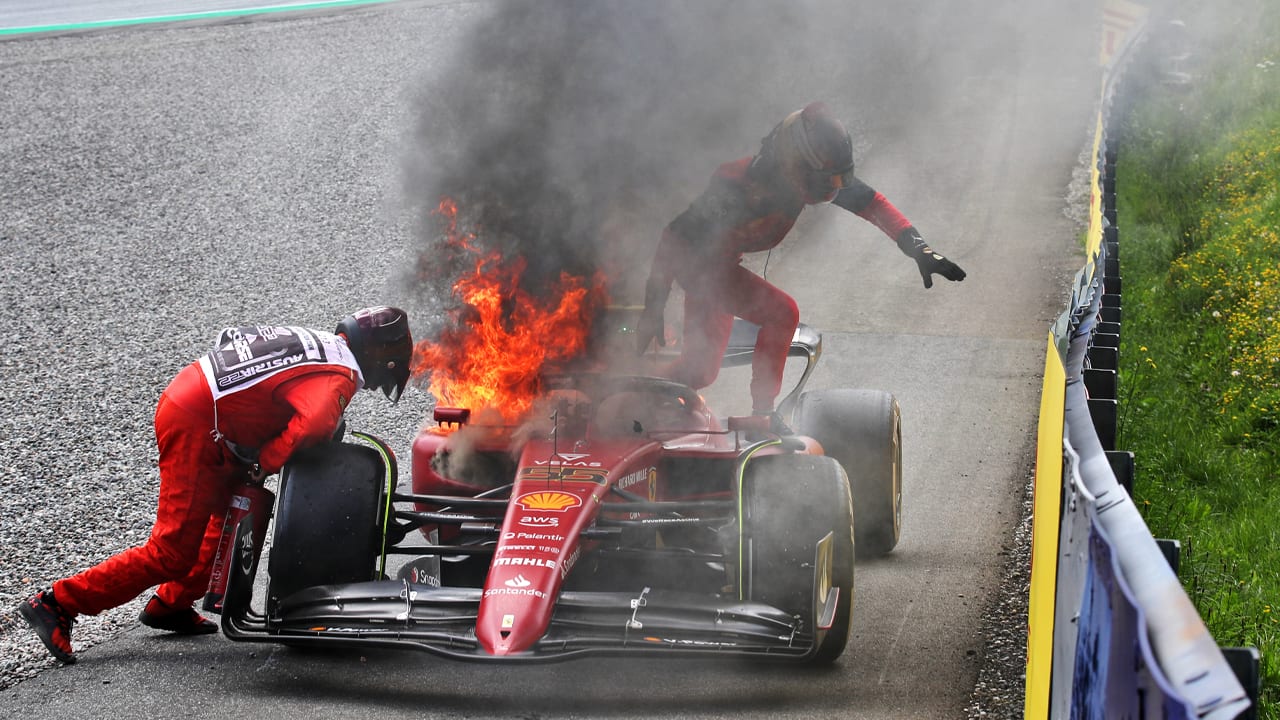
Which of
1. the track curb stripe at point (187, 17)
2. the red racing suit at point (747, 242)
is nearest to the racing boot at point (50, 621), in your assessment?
the red racing suit at point (747, 242)

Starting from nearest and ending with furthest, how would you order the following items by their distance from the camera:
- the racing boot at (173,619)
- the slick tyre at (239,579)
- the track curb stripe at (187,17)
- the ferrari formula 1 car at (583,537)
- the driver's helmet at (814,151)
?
the ferrari formula 1 car at (583,537) → the slick tyre at (239,579) → the racing boot at (173,619) → the driver's helmet at (814,151) → the track curb stripe at (187,17)

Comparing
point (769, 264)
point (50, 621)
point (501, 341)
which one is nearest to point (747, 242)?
point (501, 341)

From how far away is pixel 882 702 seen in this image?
15.5ft

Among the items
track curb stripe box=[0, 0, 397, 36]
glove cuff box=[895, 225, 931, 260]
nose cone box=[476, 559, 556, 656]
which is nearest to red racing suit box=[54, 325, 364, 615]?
nose cone box=[476, 559, 556, 656]

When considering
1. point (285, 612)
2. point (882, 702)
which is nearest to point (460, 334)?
point (285, 612)

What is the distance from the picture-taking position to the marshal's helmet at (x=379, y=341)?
5.48 metres

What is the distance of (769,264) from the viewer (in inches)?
524

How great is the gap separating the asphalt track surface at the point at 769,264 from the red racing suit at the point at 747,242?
1.17 metres

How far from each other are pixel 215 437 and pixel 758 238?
2.69 meters

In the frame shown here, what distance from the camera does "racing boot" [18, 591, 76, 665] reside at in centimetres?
508

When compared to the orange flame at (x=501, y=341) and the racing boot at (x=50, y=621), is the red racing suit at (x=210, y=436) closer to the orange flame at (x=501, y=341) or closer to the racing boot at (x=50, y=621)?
the racing boot at (x=50, y=621)

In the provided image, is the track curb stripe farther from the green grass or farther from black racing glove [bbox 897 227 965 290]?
black racing glove [bbox 897 227 965 290]

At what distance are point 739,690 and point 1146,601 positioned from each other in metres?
2.80

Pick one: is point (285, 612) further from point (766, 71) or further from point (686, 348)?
point (766, 71)
